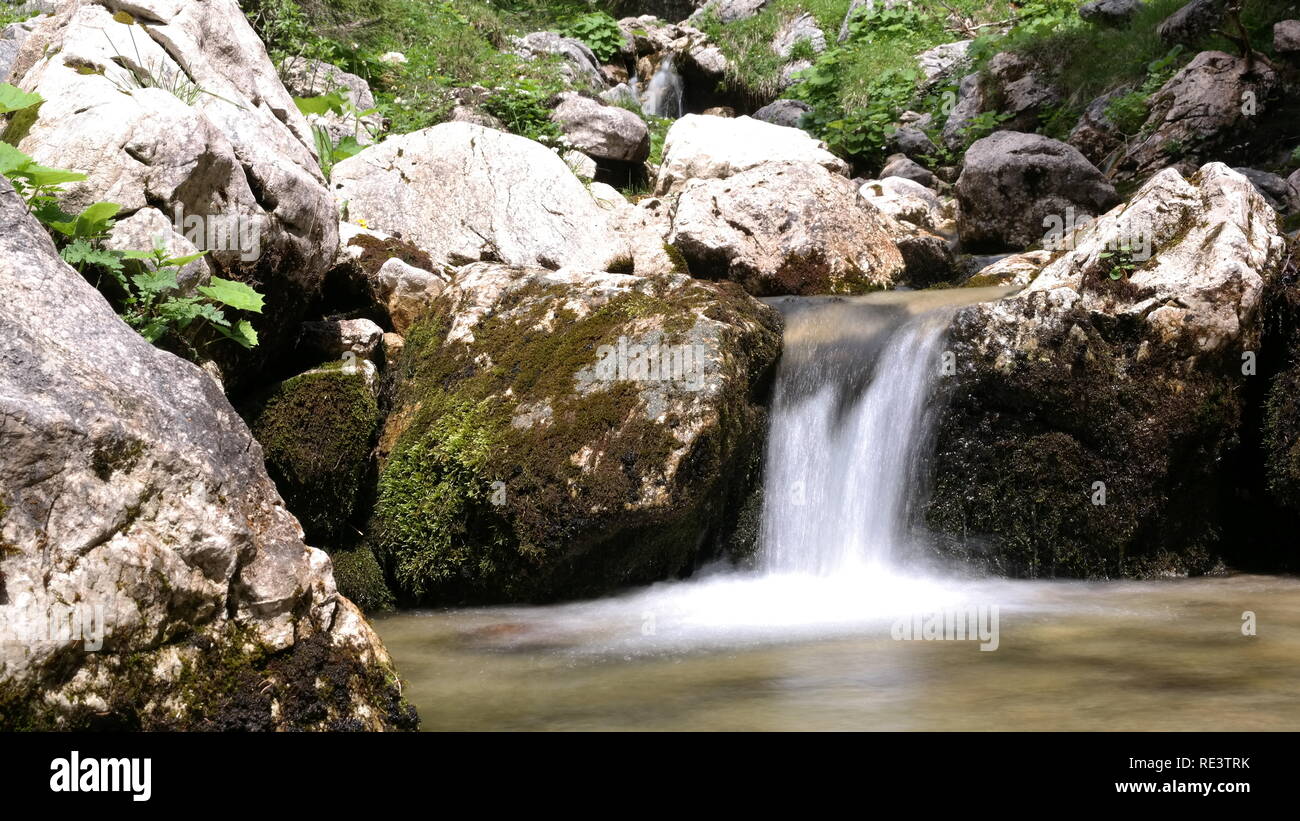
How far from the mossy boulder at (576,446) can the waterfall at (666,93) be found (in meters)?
12.7

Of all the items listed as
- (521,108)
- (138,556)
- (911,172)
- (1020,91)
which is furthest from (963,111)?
(138,556)

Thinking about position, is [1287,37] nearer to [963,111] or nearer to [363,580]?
[963,111]

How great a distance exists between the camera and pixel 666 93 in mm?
18953

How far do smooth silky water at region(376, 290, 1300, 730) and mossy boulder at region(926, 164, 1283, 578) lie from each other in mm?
223

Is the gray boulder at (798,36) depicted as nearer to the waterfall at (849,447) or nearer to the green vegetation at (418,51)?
the green vegetation at (418,51)

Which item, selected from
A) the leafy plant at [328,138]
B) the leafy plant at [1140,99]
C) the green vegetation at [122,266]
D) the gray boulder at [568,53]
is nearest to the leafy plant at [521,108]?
the leafy plant at [328,138]

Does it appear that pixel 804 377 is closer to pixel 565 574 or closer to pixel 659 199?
pixel 565 574

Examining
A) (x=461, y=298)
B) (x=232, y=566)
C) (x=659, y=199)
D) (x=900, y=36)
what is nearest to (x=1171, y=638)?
(x=232, y=566)

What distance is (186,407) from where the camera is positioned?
3572 millimetres

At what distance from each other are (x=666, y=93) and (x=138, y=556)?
673 inches

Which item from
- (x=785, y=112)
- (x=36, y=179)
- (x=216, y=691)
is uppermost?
(x=785, y=112)

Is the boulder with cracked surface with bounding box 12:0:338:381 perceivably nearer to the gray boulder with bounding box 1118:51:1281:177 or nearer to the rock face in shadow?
the rock face in shadow

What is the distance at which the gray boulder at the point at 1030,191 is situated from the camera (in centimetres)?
980

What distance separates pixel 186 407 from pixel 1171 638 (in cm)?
435
